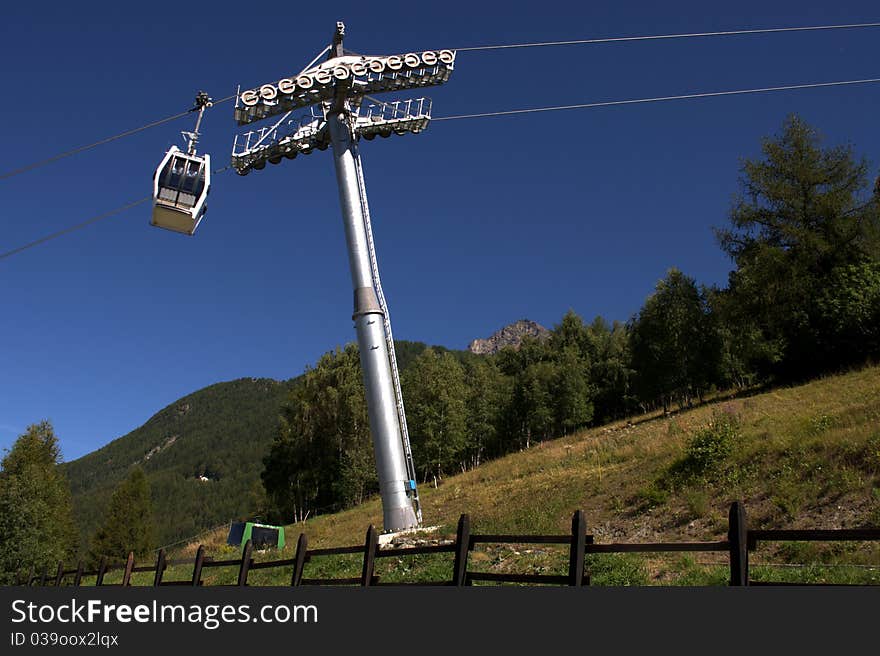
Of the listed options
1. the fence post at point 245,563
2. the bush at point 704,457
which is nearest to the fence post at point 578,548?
the fence post at point 245,563

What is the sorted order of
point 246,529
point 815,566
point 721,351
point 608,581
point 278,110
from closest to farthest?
point 815,566 → point 608,581 → point 278,110 → point 246,529 → point 721,351

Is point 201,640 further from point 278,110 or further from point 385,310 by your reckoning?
point 278,110

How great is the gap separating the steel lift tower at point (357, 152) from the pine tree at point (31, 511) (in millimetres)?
33819

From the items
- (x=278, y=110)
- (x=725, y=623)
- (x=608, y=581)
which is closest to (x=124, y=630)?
(x=725, y=623)

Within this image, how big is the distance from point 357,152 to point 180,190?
Answer: 10.3m

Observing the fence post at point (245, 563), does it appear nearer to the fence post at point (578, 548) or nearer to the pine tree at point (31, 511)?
the fence post at point (578, 548)

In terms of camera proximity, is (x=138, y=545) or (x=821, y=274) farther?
(x=138, y=545)

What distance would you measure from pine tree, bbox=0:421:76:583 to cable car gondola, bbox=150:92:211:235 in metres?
36.8

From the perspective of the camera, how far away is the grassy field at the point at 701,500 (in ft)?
45.6

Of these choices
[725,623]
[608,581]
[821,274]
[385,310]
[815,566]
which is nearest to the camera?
[725,623]

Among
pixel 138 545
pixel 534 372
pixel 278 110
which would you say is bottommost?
pixel 138 545

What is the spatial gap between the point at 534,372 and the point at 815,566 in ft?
183

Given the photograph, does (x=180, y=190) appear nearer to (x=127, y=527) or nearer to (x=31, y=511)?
(x=31, y=511)

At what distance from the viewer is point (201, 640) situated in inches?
329
